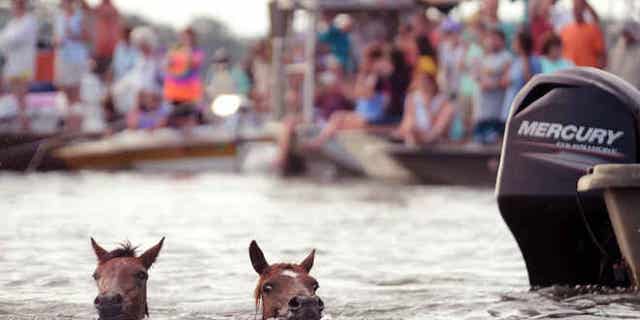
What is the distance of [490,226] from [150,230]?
9.57ft

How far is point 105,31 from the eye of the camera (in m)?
24.1

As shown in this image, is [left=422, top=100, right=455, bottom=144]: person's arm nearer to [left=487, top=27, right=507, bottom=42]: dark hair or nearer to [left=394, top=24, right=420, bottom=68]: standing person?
[left=394, top=24, right=420, bottom=68]: standing person

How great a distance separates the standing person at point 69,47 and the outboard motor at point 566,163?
14.2 metres

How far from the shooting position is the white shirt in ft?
72.9

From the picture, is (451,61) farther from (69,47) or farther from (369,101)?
(69,47)

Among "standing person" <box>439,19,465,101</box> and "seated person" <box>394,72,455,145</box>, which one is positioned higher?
"standing person" <box>439,19,465,101</box>

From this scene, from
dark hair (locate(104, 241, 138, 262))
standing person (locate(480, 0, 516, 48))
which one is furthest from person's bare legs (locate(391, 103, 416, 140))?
dark hair (locate(104, 241, 138, 262))

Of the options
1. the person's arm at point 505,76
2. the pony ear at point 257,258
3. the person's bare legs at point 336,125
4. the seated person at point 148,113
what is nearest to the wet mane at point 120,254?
the pony ear at point 257,258

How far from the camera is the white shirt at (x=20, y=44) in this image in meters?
22.2

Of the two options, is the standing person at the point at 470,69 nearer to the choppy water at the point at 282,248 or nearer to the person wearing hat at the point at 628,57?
the choppy water at the point at 282,248

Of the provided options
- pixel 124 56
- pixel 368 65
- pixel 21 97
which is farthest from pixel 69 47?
pixel 368 65

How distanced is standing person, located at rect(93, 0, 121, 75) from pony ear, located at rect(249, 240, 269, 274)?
1632 cm

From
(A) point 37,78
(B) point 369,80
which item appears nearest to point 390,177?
(B) point 369,80

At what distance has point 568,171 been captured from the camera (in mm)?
8711
